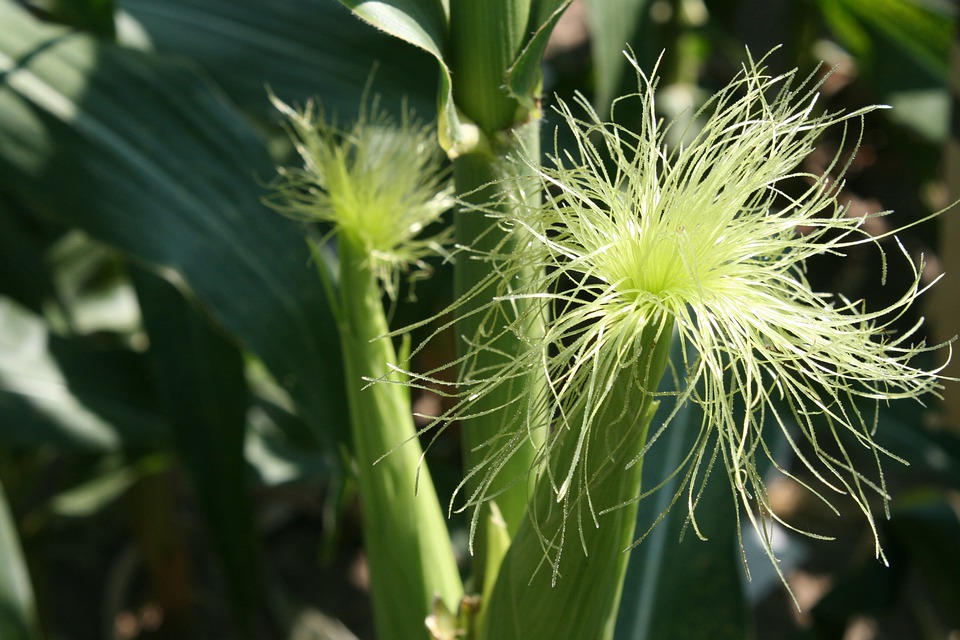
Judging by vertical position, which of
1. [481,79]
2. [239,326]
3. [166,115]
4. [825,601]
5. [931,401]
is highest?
[481,79]

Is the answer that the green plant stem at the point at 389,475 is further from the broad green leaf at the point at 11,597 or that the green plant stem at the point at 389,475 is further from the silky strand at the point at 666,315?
the broad green leaf at the point at 11,597

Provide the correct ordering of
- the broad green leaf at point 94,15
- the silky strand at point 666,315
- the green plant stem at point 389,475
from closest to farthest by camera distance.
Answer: the silky strand at point 666,315, the green plant stem at point 389,475, the broad green leaf at point 94,15

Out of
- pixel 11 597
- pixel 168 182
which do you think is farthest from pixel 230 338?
pixel 11 597

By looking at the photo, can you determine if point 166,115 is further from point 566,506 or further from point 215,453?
point 566,506

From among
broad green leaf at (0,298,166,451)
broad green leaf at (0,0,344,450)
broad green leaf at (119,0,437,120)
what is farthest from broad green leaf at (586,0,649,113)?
broad green leaf at (0,298,166,451)

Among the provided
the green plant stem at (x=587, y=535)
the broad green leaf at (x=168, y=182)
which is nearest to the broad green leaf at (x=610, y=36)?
the broad green leaf at (x=168, y=182)

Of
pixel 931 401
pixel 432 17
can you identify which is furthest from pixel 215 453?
pixel 931 401

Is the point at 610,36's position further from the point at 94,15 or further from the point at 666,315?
the point at 94,15
